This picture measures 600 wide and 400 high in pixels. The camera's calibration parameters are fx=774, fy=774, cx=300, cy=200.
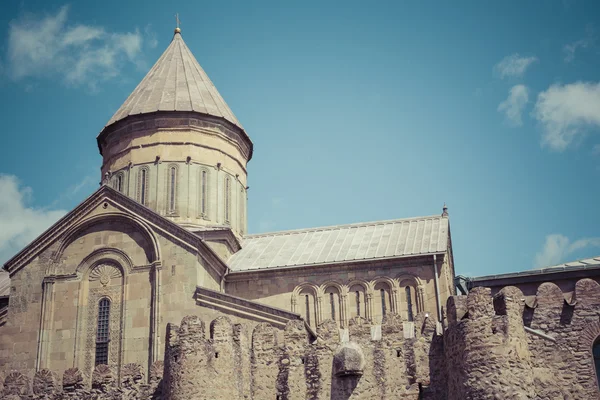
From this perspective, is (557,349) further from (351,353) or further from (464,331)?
(351,353)

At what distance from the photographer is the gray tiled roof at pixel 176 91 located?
100 ft

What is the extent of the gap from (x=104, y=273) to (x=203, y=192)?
6554 millimetres

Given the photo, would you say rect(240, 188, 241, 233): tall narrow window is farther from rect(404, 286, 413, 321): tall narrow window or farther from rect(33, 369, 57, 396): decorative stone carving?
rect(33, 369, 57, 396): decorative stone carving

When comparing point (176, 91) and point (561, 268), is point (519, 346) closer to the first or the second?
point (561, 268)

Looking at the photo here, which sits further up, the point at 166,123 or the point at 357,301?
the point at 166,123

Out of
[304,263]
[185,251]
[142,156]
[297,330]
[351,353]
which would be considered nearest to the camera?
[351,353]

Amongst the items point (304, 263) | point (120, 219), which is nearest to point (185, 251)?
point (120, 219)

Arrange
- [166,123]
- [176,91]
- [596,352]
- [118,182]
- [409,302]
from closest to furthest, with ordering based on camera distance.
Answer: [596,352] < [409,302] < [166,123] < [118,182] < [176,91]

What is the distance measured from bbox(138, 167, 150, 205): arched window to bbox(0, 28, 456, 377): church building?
0.18 feet

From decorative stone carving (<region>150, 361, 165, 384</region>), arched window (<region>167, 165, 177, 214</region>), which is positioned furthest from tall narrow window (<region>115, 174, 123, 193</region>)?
decorative stone carving (<region>150, 361, 165, 384</region>)

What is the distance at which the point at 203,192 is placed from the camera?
29891 mm

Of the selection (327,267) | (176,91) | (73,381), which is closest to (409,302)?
(327,267)

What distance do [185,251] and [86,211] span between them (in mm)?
3778

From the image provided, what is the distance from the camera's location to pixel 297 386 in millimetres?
16984
